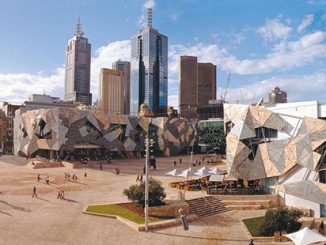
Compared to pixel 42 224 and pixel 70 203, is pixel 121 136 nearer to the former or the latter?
pixel 70 203

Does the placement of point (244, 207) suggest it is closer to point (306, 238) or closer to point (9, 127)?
point (306, 238)

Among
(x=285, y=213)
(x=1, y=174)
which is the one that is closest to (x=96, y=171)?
(x=1, y=174)

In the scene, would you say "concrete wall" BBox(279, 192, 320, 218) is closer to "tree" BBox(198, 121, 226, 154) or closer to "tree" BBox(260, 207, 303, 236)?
"tree" BBox(260, 207, 303, 236)

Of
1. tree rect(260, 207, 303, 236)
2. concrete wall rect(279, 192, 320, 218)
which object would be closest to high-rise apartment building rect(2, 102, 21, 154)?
concrete wall rect(279, 192, 320, 218)

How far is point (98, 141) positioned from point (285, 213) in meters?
60.1

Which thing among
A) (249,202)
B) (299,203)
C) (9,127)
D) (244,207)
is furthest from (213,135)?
(9,127)

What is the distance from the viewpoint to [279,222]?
25.8 metres

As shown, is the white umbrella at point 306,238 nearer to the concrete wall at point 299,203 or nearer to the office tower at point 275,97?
the concrete wall at point 299,203

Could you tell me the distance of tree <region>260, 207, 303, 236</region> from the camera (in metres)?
25.8

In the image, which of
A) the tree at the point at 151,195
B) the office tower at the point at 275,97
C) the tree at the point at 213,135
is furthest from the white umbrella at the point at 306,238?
the tree at the point at 213,135

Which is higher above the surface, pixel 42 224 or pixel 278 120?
pixel 278 120

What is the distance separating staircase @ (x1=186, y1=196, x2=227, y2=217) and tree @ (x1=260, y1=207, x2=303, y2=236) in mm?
6926

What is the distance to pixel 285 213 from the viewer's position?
85.8ft

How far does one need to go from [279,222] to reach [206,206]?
8888 mm
